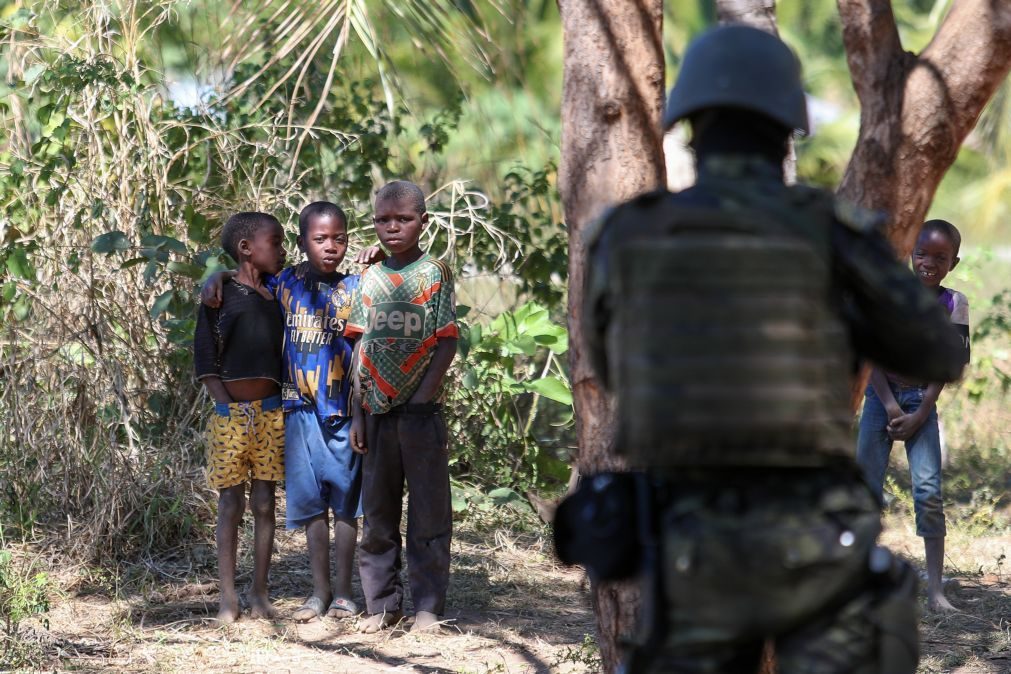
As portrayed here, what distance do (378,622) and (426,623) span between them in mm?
183

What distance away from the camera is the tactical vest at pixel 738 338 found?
2.05 m

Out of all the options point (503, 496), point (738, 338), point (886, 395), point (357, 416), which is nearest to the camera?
point (738, 338)

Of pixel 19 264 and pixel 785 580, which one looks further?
pixel 19 264

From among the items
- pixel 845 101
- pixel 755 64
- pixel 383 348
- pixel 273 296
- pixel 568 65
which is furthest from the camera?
pixel 845 101

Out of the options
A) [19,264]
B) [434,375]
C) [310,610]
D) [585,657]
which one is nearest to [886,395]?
[585,657]

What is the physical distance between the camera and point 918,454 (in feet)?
16.7

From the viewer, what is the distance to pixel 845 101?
104 ft

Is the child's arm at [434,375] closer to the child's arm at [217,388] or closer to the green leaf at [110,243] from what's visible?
the child's arm at [217,388]

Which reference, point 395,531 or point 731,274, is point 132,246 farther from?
point 731,274

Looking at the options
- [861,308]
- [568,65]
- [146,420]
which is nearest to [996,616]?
[568,65]

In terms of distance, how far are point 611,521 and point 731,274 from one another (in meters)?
0.52

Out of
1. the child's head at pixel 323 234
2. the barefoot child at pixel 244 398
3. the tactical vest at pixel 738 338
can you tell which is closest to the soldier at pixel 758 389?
the tactical vest at pixel 738 338

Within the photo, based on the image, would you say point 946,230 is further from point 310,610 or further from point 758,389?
point 758,389

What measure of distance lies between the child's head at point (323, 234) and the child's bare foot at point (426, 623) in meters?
1.39
